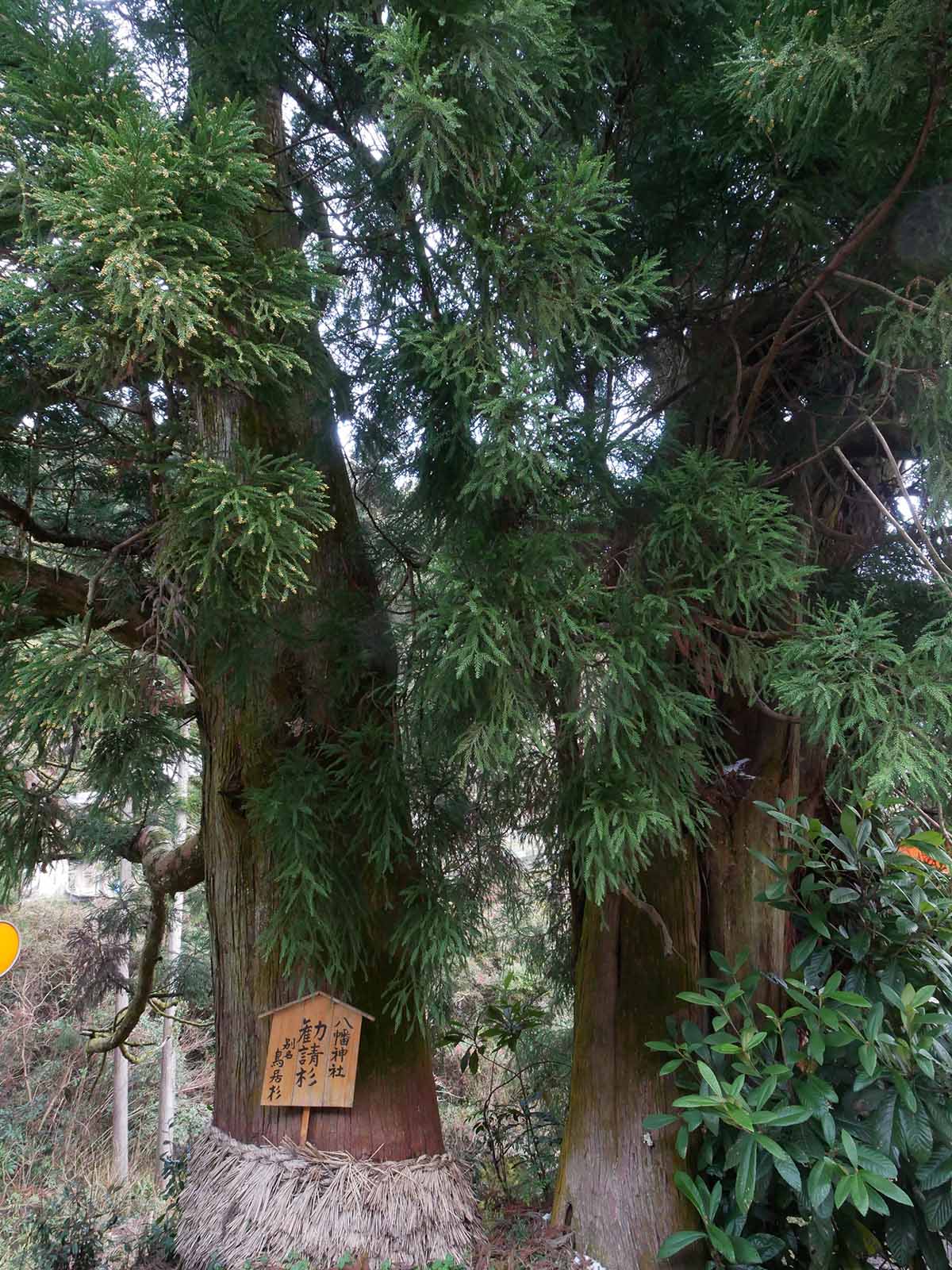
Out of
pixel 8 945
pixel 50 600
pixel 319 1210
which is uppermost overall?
pixel 50 600

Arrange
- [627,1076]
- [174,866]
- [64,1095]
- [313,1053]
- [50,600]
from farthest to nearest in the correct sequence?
[64,1095] < [174,866] < [50,600] < [627,1076] < [313,1053]

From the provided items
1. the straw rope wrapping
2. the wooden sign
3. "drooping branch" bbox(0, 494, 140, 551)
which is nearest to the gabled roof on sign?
the wooden sign

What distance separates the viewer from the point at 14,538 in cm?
252

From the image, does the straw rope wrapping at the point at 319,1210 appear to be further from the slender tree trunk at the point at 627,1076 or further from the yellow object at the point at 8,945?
the yellow object at the point at 8,945

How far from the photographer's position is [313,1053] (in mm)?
1886

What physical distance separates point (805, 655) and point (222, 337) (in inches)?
48.8

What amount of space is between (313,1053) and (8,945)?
77cm

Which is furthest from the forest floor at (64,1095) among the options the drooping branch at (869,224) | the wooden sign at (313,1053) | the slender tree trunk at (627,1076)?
the drooping branch at (869,224)

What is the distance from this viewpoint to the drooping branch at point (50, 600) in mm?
2039

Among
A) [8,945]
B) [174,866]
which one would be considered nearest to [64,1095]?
[174,866]

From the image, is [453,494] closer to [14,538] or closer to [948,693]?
[948,693]

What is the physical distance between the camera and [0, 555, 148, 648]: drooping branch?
204cm

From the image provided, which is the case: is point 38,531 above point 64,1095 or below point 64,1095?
above

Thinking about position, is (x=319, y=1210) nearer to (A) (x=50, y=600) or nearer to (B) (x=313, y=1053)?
(B) (x=313, y=1053)
